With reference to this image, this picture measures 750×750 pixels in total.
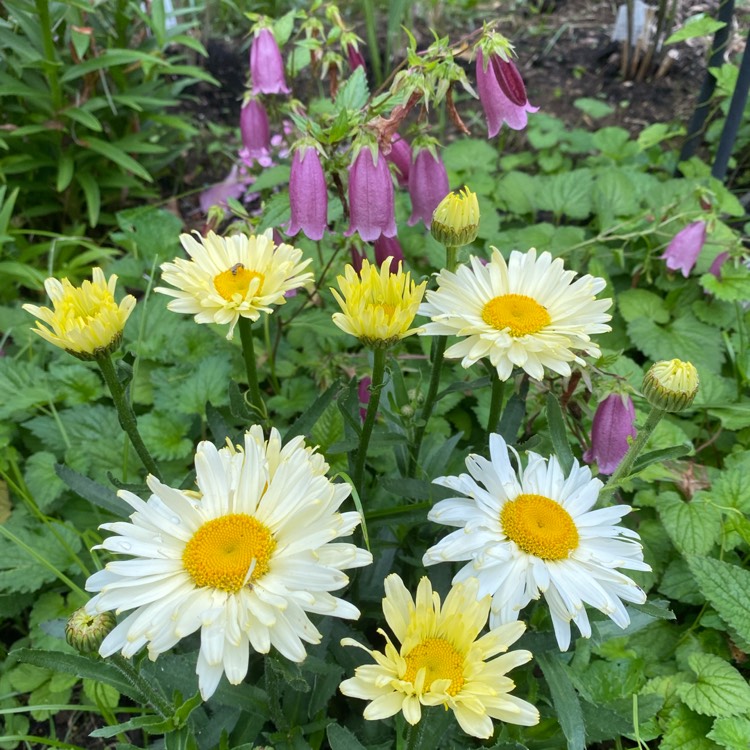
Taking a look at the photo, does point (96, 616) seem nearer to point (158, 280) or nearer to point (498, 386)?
point (498, 386)

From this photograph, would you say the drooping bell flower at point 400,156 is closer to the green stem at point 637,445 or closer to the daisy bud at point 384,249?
the daisy bud at point 384,249

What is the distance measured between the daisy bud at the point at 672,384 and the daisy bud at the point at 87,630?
74 centimetres

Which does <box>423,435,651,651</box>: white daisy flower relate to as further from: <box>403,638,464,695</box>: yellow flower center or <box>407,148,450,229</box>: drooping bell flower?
<box>407,148,450,229</box>: drooping bell flower

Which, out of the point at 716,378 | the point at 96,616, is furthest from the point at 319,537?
the point at 716,378

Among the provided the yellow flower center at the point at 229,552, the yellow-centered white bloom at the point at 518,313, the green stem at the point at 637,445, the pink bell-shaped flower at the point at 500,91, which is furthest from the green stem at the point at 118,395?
the pink bell-shaped flower at the point at 500,91

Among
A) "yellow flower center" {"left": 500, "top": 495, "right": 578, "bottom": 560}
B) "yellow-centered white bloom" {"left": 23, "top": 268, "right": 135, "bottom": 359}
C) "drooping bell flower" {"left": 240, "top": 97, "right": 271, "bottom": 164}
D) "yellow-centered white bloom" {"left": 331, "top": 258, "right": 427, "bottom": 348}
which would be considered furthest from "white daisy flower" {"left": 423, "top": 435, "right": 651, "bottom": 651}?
"drooping bell flower" {"left": 240, "top": 97, "right": 271, "bottom": 164}

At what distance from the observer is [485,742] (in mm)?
1118

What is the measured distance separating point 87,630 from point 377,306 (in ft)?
1.71

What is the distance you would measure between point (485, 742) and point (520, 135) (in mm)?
2408

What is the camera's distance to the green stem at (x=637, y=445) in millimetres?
924

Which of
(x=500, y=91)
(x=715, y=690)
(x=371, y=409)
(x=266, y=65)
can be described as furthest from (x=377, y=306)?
(x=266, y=65)

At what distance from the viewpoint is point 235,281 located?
3.41ft

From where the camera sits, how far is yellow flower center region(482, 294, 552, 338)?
997 mm

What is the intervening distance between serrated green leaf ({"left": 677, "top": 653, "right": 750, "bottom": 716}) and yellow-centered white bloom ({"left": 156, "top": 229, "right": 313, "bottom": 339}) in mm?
968
